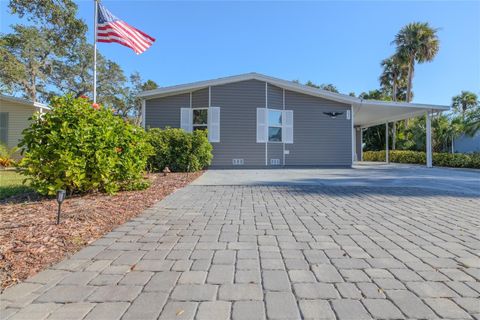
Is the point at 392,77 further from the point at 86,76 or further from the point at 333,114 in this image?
the point at 86,76

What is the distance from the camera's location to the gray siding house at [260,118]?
537 inches

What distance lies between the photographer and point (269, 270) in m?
2.52

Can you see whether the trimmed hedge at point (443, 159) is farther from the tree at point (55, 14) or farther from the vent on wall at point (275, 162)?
the tree at point (55, 14)

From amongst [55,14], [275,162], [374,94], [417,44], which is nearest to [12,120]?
[55,14]

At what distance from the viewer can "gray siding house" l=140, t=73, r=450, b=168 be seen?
13.6 meters

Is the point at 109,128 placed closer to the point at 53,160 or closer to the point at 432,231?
the point at 53,160

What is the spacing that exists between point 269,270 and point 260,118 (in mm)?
11588

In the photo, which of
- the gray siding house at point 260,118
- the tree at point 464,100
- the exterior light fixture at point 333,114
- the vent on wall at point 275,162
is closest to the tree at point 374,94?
the tree at point 464,100

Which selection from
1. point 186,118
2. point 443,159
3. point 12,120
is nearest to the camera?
point 186,118

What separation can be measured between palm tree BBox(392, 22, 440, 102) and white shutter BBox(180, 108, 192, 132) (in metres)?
21.6

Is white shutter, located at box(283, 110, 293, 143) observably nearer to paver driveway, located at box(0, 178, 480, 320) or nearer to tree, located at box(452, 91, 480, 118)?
paver driveway, located at box(0, 178, 480, 320)

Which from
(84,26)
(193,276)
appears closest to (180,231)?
(193,276)

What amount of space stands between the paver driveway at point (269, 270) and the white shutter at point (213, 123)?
914cm

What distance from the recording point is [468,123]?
16.3 metres
